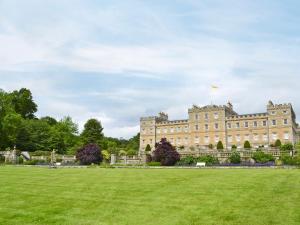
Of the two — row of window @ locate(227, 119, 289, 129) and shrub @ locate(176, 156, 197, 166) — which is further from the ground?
row of window @ locate(227, 119, 289, 129)

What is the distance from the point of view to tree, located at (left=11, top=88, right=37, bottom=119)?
75375mm

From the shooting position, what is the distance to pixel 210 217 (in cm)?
942

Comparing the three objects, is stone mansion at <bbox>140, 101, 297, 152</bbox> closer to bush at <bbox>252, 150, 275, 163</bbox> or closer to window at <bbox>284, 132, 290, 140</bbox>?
window at <bbox>284, 132, 290, 140</bbox>

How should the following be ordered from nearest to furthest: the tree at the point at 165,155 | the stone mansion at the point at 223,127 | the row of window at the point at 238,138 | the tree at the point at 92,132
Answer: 1. the tree at the point at 165,155
2. the stone mansion at the point at 223,127
3. the row of window at the point at 238,138
4. the tree at the point at 92,132

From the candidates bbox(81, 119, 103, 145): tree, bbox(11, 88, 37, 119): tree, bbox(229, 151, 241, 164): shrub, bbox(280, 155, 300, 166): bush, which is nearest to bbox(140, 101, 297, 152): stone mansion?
bbox(81, 119, 103, 145): tree

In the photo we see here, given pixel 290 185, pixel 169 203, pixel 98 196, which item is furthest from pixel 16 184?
pixel 290 185

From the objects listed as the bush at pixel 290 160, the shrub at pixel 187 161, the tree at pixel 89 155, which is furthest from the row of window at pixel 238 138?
the tree at pixel 89 155

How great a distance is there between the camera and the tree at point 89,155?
4741 centimetres

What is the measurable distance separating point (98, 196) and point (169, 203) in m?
2.96

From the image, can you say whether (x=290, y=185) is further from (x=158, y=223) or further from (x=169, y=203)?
(x=158, y=223)

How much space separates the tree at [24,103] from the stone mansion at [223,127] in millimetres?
25058

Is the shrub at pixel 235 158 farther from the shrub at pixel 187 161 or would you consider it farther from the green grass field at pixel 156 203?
the green grass field at pixel 156 203

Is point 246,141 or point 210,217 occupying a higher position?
point 246,141

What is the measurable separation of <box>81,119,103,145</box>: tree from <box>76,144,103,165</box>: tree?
78.7 ft
